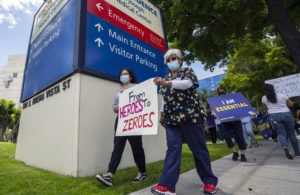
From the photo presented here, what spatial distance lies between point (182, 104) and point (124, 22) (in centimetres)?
324

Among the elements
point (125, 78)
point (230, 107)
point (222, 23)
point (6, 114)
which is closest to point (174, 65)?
point (125, 78)

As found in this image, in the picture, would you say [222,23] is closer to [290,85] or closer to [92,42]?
[290,85]

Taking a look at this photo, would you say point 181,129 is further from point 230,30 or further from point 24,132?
point 230,30

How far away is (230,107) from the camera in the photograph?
16.3ft

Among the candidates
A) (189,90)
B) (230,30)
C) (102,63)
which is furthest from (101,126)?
(230,30)

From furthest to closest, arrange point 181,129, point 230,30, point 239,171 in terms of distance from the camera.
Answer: point 230,30 < point 239,171 < point 181,129

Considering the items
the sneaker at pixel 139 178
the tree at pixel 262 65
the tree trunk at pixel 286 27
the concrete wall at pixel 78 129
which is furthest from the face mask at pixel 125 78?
the tree at pixel 262 65

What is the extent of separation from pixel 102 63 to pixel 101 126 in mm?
1196

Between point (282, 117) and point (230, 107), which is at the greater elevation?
point (230, 107)

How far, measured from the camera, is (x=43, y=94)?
4793 millimetres

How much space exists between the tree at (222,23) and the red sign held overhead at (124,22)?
1.36m

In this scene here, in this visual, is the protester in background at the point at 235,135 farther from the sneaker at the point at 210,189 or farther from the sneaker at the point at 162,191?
the sneaker at the point at 162,191

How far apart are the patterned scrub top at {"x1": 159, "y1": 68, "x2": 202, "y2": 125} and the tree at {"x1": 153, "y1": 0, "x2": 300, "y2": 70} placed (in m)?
4.30

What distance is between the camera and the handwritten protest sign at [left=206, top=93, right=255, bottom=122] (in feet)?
15.8
